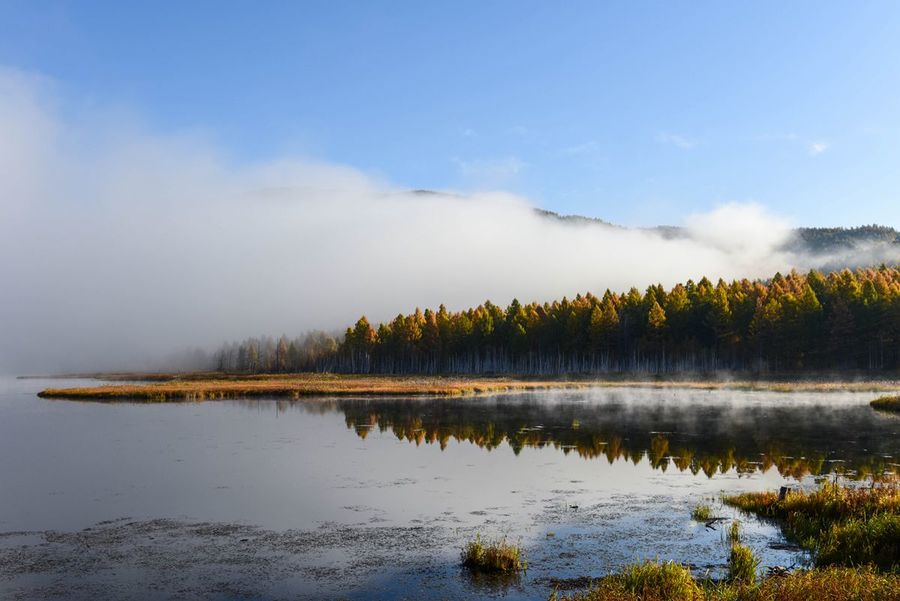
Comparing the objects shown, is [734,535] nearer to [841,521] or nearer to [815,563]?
[815,563]

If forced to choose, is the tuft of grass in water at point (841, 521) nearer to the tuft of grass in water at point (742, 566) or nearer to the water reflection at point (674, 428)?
the tuft of grass in water at point (742, 566)

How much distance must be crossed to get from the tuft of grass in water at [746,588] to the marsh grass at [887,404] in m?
53.0

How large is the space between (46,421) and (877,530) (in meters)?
53.5

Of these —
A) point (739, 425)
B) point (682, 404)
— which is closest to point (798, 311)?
point (682, 404)

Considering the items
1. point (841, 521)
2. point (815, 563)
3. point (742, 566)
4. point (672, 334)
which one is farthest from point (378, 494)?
point (672, 334)

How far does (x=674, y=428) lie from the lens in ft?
153

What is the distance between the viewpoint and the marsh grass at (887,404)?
58.7m

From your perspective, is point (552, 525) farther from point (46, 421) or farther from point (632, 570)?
point (46, 421)

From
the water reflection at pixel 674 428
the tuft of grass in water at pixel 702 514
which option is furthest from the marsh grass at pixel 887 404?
the tuft of grass in water at pixel 702 514

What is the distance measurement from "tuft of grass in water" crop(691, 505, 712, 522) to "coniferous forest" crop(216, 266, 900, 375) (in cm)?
9707

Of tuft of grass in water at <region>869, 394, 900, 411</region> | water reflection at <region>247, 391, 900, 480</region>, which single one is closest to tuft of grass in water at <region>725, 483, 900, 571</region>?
water reflection at <region>247, 391, 900, 480</region>

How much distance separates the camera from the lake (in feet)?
54.1

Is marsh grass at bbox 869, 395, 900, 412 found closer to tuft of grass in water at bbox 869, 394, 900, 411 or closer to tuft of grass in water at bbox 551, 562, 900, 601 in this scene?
tuft of grass in water at bbox 869, 394, 900, 411

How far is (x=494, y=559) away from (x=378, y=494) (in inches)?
400
